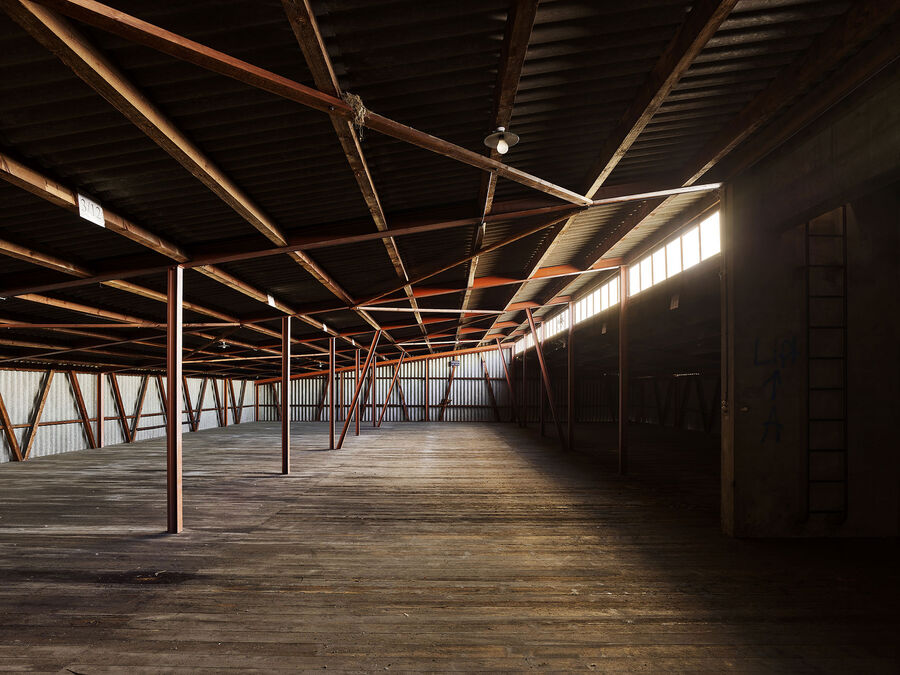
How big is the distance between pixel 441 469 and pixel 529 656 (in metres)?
10.3

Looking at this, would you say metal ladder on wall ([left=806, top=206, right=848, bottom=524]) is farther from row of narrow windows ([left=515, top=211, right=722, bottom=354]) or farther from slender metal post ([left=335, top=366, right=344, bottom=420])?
slender metal post ([left=335, top=366, right=344, bottom=420])

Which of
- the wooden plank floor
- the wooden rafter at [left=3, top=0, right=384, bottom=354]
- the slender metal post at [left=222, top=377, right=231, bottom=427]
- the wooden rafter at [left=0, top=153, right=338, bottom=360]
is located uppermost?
the wooden rafter at [left=3, top=0, right=384, bottom=354]

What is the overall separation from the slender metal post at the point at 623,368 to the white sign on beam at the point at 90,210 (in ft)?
36.4

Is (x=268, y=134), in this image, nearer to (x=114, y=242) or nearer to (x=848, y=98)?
(x=114, y=242)

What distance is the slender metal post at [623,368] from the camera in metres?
13.1

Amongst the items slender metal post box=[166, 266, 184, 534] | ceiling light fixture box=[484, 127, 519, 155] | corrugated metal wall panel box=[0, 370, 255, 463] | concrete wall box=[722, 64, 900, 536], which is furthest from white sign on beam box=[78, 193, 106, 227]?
corrugated metal wall panel box=[0, 370, 255, 463]

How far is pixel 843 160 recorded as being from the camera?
19.0 feet

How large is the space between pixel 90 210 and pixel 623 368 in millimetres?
11419

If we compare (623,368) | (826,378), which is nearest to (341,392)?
(623,368)

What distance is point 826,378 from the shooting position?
727 centimetres

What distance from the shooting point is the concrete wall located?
7.25 m

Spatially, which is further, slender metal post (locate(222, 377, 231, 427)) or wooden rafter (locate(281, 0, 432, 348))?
slender metal post (locate(222, 377, 231, 427))

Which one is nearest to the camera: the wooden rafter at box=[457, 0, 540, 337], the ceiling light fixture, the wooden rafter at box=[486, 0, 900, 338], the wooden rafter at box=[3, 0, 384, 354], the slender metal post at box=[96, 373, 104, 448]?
the wooden rafter at box=[3, 0, 384, 354]

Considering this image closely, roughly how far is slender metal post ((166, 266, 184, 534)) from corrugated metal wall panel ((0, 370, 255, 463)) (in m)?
14.4
